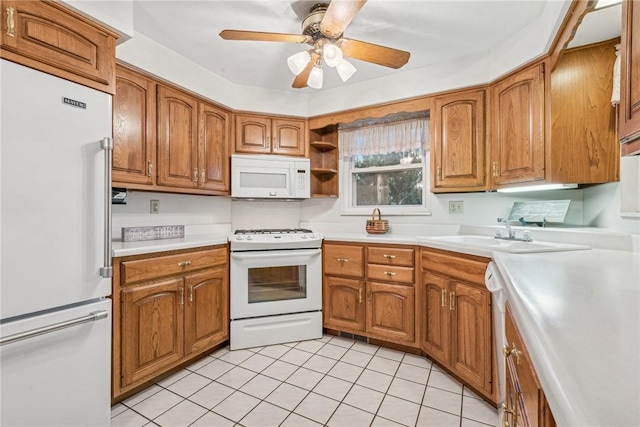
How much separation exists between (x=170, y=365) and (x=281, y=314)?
88 cm

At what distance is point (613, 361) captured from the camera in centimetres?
40

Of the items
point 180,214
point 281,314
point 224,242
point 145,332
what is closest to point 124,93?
point 180,214

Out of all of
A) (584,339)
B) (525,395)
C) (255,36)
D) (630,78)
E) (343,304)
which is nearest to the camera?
(584,339)

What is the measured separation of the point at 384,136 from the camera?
2.96 m

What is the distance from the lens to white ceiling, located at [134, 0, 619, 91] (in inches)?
69.9

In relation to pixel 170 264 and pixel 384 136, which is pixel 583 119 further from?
pixel 170 264

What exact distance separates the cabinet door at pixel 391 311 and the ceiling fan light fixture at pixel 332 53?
1.67m

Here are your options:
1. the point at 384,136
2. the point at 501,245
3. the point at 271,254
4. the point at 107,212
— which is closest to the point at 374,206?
the point at 384,136

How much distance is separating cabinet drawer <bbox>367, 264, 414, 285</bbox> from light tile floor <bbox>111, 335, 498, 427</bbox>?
59 centimetres

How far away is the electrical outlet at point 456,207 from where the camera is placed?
260cm

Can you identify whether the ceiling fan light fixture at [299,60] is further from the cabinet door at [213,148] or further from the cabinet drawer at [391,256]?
the cabinet drawer at [391,256]

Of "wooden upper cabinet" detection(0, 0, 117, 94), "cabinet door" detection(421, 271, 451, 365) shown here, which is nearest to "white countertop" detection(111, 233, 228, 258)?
"wooden upper cabinet" detection(0, 0, 117, 94)

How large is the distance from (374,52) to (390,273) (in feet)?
5.23

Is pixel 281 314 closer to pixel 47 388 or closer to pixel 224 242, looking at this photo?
pixel 224 242
